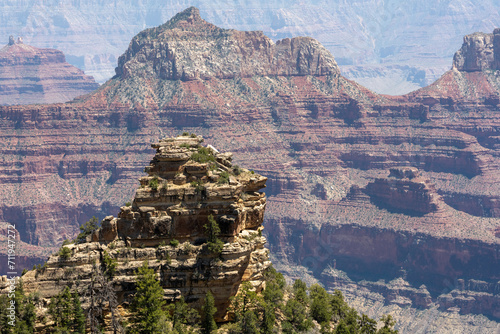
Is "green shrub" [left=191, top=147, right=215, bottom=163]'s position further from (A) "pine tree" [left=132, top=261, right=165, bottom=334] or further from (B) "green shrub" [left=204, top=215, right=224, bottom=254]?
(A) "pine tree" [left=132, top=261, right=165, bottom=334]

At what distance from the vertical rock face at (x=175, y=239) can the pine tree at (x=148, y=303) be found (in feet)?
3.03

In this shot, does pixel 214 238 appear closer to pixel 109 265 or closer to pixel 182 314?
pixel 182 314

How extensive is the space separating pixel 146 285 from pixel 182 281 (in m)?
3.17

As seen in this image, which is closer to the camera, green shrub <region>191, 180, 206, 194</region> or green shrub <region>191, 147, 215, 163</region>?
green shrub <region>191, 180, 206, 194</region>

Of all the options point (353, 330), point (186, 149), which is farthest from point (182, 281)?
point (353, 330)

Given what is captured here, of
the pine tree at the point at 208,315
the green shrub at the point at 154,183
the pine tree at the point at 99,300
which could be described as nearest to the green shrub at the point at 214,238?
the pine tree at the point at 208,315

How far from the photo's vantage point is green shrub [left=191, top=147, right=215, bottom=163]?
8256cm

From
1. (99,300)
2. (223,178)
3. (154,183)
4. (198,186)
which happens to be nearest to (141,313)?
(99,300)

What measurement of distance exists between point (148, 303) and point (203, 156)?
11.9 meters

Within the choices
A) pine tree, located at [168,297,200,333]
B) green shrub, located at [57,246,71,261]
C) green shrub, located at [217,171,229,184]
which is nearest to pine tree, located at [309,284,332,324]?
pine tree, located at [168,297,200,333]

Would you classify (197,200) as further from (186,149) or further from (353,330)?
(353,330)

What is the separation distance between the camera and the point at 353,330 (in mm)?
89188

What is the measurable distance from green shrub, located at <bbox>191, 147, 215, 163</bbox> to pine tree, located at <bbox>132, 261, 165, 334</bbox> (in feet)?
29.7

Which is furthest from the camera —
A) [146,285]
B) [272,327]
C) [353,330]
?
[353,330]
